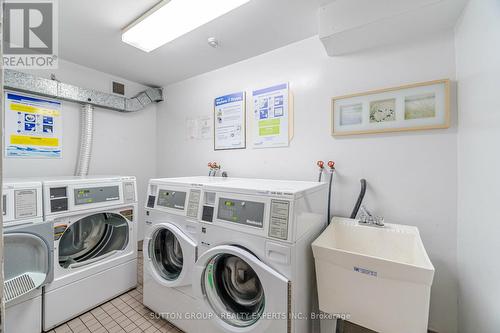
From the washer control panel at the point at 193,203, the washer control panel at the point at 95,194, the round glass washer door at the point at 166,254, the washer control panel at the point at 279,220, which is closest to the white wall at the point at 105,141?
the washer control panel at the point at 95,194

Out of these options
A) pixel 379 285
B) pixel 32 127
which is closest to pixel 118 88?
pixel 32 127

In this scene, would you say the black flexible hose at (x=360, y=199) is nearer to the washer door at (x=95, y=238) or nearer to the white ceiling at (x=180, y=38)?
the white ceiling at (x=180, y=38)

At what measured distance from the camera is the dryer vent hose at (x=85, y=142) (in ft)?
7.46

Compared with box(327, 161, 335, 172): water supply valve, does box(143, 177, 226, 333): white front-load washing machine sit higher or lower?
lower

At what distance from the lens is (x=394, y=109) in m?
1.49

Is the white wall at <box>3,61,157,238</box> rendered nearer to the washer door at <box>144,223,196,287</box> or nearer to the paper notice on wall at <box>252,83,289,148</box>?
the washer door at <box>144,223,196,287</box>

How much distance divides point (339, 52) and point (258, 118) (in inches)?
34.2

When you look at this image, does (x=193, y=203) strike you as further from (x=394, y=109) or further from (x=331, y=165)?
(x=394, y=109)

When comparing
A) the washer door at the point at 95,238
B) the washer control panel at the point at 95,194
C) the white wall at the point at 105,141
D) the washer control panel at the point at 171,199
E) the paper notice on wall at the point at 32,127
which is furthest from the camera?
the white wall at the point at 105,141

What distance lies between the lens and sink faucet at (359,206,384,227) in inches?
55.4

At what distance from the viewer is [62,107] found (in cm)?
220

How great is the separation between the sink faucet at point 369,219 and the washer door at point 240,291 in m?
0.76

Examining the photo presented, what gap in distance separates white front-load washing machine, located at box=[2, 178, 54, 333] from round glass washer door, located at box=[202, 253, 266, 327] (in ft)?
3.75

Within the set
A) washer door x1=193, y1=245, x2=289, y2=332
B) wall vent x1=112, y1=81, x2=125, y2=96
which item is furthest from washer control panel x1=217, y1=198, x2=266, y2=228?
wall vent x1=112, y1=81, x2=125, y2=96
